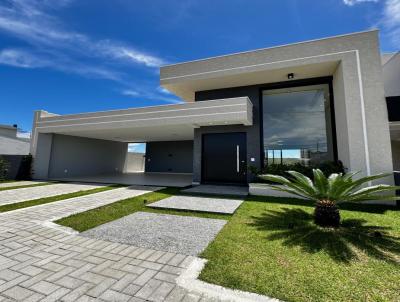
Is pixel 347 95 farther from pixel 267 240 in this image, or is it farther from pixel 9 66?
pixel 9 66

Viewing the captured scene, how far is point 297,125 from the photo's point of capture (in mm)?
Result: 9688

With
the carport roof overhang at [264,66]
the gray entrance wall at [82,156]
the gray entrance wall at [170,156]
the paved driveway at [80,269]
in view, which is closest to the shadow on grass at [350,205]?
the paved driveway at [80,269]

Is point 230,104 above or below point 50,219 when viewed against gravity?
above

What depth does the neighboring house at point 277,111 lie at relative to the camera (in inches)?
291

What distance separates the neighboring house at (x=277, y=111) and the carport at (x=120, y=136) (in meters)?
0.07

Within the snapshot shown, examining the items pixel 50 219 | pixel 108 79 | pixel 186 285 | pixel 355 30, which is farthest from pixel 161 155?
pixel 186 285

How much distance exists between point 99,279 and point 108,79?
57.2ft

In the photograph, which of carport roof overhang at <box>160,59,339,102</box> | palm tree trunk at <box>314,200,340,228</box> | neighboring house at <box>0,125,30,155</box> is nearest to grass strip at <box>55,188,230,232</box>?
palm tree trunk at <box>314,200,340,228</box>

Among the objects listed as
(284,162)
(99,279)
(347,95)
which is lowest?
(99,279)

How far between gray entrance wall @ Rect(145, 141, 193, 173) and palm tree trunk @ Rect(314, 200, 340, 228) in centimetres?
1501

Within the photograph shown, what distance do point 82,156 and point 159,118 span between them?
9.73 m

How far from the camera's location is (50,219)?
15.1 feet

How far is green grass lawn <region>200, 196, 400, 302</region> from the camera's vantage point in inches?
86.0

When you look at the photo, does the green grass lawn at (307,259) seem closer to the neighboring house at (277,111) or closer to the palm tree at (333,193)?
the palm tree at (333,193)
